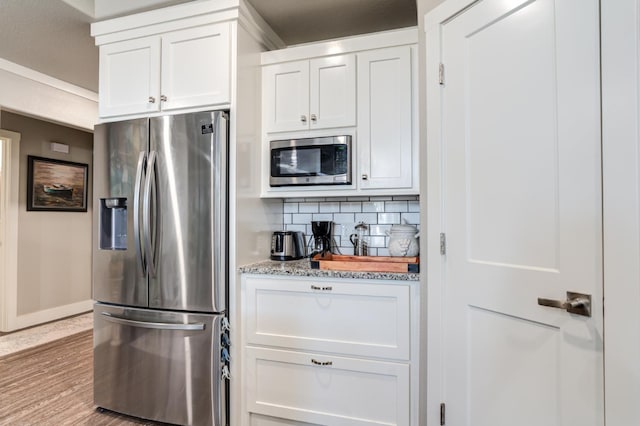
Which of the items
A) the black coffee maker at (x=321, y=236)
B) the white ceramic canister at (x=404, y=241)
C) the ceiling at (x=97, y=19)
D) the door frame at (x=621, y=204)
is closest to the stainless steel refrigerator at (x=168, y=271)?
the black coffee maker at (x=321, y=236)

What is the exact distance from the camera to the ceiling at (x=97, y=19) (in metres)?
2.21

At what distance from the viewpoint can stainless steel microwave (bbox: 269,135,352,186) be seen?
2209 mm

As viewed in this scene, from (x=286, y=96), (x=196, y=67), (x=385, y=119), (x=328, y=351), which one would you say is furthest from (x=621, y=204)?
(x=196, y=67)

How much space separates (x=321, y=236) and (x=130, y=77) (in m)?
1.63

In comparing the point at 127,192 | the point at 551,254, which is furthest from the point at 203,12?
the point at 551,254

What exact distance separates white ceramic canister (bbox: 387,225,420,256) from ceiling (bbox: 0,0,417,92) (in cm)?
144

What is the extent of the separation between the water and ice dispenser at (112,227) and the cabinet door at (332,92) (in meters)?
1.39

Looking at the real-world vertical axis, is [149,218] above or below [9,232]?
above

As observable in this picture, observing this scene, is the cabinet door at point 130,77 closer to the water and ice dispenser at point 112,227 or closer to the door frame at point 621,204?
the water and ice dispenser at point 112,227

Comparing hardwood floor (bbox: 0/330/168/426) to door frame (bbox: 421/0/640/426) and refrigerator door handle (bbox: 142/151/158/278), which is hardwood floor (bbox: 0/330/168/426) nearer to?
refrigerator door handle (bbox: 142/151/158/278)

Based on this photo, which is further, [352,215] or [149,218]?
[352,215]

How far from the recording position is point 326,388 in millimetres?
1968

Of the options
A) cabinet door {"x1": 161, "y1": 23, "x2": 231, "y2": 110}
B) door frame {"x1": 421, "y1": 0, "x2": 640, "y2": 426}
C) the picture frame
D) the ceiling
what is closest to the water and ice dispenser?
cabinet door {"x1": 161, "y1": 23, "x2": 231, "y2": 110}

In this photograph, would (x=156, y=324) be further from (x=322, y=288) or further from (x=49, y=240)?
(x=49, y=240)
